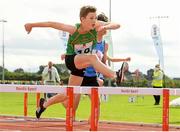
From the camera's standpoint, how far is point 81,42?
8875mm

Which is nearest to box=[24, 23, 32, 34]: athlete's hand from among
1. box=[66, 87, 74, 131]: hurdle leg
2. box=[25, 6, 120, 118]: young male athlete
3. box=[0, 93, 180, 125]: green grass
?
box=[25, 6, 120, 118]: young male athlete

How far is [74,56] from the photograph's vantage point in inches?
349

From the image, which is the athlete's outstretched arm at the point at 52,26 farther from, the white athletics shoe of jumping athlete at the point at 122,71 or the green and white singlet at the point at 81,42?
the white athletics shoe of jumping athlete at the point at 122,71

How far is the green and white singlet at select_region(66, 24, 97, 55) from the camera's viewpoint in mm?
8859

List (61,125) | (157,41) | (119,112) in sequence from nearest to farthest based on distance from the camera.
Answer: (61,125) → (119,112) → (157,41)

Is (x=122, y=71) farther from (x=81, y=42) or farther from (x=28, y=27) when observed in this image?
(x=28, y=27)

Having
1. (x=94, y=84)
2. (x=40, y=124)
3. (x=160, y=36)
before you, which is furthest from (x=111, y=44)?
(x=94, y=84)

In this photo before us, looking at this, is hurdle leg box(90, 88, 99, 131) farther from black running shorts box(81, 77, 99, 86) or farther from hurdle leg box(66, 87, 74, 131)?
black running shorts box(81, 77, 99, 86)

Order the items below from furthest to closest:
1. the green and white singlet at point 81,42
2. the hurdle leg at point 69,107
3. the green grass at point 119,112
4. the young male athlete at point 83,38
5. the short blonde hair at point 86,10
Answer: the green grass at point 119,112, the green and white singlet at point 81,42, the short blonde hair at point 86,10, the young male athlete at point 83,38, the hurdle leg at point 69,107

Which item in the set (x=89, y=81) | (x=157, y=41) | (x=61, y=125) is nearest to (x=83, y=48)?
(x=89, y=81)

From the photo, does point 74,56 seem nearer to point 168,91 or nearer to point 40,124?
point 168,91

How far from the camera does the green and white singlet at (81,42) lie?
886 centimetres

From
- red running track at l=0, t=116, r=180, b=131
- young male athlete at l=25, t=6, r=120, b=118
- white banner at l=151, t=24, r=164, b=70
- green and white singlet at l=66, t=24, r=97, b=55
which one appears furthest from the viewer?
white banner at l=151, t=24, r=164, b=70

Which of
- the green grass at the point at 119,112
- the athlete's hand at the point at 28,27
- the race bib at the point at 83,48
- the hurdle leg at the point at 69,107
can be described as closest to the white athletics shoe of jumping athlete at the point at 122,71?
the race bib at the point at 83,48
